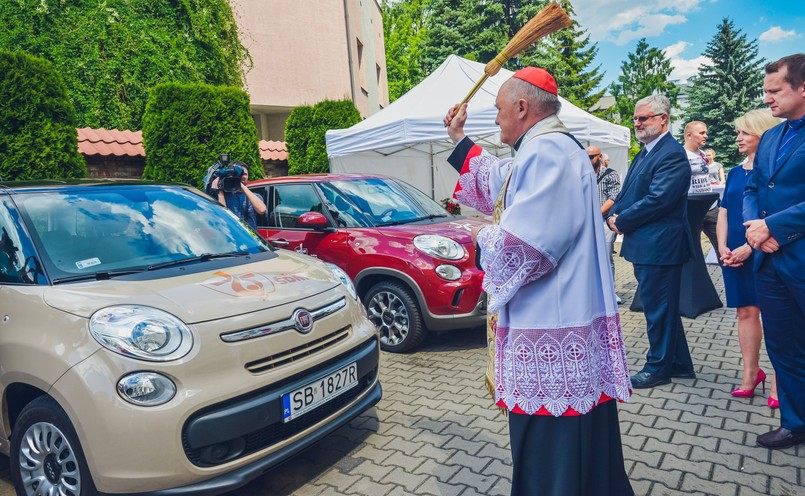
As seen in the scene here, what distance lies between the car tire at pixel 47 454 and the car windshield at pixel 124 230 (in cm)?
67

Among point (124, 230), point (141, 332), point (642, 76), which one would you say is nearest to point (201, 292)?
point (141, 332)

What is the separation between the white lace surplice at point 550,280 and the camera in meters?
1.87

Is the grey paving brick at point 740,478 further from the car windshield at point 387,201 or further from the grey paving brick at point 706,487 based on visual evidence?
the car windshield at point 387,201

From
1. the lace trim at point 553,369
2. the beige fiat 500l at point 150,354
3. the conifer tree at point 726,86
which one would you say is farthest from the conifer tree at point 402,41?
the lace trim at point 553,369

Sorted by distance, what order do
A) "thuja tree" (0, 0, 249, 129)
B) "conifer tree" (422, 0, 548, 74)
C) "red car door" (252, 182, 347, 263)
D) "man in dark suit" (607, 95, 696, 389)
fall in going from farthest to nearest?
"conifer tree" (422, 0, 548, 74)
"thuja tree" (0, 0, 249, 129)
"red car door" (252, 182, 347, 263)
"man in dark suit" (607, 95, 696, 389)

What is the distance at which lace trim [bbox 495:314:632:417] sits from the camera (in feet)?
6.37

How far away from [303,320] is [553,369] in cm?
134

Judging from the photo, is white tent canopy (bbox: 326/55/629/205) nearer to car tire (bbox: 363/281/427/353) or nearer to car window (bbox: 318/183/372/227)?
car window (bbox: 318/183/372/227)

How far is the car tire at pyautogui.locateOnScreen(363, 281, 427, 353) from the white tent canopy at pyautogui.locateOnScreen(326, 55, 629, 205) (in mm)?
4422

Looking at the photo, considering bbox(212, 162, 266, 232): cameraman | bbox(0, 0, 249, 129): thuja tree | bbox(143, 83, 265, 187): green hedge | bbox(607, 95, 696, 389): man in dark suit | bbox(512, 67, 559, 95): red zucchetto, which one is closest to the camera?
bbox(512, 67, 559, 95): red zucchetto

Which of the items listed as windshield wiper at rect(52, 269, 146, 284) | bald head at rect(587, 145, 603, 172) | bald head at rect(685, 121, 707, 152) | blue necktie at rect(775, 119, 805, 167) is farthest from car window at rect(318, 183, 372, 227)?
bald head at rect(685, 121, 707, 152)

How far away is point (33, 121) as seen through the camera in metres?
6.31

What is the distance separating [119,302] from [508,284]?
1.75m

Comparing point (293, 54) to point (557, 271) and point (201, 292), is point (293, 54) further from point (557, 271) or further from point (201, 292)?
point (557, 271)
